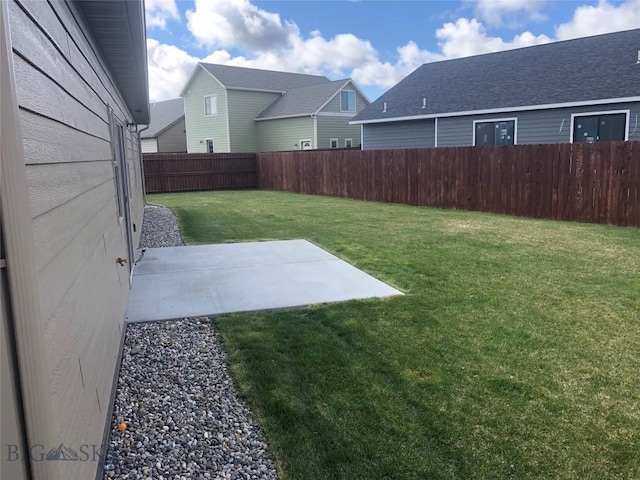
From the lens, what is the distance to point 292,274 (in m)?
6.15

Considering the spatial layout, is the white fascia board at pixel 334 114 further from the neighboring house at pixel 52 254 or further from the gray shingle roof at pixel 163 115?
the neighboring house at pixel 52 254

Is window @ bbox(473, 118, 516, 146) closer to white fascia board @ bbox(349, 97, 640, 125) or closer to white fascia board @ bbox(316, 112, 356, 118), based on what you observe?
white fascia board @ bbox(349, 97, 640, 125)

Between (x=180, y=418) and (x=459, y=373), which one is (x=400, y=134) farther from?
(x=180, y=418)

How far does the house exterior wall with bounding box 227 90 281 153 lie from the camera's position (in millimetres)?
28656

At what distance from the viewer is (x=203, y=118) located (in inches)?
1187

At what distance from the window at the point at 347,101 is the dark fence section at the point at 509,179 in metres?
10.8

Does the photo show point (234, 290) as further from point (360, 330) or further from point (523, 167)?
point (523, 167)

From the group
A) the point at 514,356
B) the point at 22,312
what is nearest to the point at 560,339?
the point at 514,356

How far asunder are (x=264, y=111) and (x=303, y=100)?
2863 mm

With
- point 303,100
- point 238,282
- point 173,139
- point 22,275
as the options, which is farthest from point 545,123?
point 173,139

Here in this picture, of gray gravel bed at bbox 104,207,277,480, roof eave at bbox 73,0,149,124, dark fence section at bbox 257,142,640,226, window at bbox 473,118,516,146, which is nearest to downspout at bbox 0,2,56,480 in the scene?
gray gravel bed at bbox 104,207,277,480

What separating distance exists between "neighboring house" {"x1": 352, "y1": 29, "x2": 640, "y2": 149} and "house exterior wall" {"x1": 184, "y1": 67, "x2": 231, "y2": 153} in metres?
10.5

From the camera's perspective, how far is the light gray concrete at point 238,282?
4941 millimetres

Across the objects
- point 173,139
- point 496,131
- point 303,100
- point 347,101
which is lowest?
point 496,131
